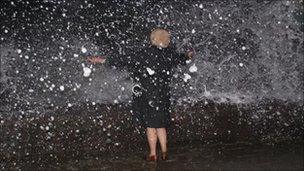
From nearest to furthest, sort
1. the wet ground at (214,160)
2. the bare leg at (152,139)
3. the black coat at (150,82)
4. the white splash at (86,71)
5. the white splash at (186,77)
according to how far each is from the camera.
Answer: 1. the wet ground at (214,160)
2. the black coat at (150,82)
3. the bare leg at (152,139)
4. the white splash at (86,71)
5. the white splash at (186,77)

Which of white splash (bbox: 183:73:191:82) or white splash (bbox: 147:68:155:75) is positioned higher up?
white splash (bbox: 183:73:191:82)

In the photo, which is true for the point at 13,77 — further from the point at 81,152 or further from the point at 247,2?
the point at 247,2

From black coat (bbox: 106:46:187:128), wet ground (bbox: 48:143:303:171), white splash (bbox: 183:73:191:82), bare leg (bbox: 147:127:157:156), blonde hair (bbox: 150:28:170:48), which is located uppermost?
blonde hair (bbox: 150:28:170:48)

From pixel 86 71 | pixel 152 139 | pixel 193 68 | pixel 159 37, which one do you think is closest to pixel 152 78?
pixel 159 37

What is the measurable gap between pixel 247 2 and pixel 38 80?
12.7ft

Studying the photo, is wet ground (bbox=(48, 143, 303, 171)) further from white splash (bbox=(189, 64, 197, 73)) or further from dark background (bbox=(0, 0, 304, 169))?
white splash (bbox=(189, 64, 197, 73))

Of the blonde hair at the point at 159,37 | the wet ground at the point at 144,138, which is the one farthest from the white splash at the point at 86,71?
the blonde hair at the point at 159,37

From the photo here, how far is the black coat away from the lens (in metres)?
5.37

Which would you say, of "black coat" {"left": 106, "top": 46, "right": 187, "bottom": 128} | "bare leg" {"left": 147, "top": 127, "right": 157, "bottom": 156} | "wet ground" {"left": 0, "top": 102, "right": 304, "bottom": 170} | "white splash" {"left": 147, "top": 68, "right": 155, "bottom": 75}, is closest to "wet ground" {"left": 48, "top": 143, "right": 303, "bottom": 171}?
"wet ground" {"left": 0, "top": 102, "right": 304, "bottom": 170}

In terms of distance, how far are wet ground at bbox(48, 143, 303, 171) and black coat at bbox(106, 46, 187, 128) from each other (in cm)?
51

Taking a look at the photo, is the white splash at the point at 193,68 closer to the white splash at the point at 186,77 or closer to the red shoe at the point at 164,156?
the white splash at the point at 186,77

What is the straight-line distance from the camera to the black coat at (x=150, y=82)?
5367 millimetres

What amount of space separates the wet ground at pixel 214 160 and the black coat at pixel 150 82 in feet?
1.69

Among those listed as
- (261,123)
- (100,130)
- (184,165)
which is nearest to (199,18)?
(261,123)
